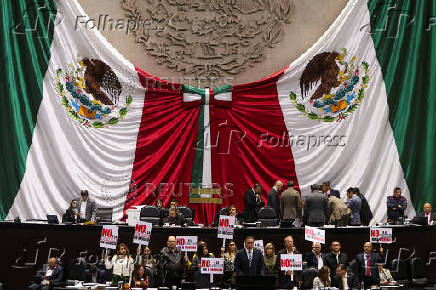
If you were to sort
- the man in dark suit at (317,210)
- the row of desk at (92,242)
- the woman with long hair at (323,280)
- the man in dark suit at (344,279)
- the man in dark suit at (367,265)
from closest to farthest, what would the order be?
1. the woman with long hair at (323,280)
2. the man in dark suit at (344,279)
3. the man in dark suit at (367,265)
4. the row of desk at (92,242)
5. the man in dark suit at (317,210)

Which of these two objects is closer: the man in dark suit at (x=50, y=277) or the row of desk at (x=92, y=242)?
the man in dark suit at (x=50, y=277)

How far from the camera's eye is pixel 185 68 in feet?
52.2

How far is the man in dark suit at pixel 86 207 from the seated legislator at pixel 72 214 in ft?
0.30

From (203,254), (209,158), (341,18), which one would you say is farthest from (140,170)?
(341,18)

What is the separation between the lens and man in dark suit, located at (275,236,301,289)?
1078 centimetres

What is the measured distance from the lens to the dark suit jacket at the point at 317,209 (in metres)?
13.0

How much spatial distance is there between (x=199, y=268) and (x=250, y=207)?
2755 mm

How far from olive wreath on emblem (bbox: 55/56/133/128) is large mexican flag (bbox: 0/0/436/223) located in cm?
2

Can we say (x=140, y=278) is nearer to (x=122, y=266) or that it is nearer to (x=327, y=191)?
(x=122, y=266)

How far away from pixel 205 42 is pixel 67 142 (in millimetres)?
3952

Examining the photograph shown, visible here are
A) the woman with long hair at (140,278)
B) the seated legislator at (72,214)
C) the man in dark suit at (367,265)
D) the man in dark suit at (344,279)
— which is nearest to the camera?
the man in dark suit at (344,279)

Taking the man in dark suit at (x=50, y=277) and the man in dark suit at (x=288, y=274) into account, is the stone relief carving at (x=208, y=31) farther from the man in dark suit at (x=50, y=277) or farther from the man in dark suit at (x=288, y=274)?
the man in dark suit at (x=50, y=277)

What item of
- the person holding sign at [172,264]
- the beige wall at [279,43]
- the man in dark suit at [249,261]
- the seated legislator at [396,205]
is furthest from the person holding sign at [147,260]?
the beige wall at [279,43]

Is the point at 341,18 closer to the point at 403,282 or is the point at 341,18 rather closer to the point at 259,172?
the point at 259,172
